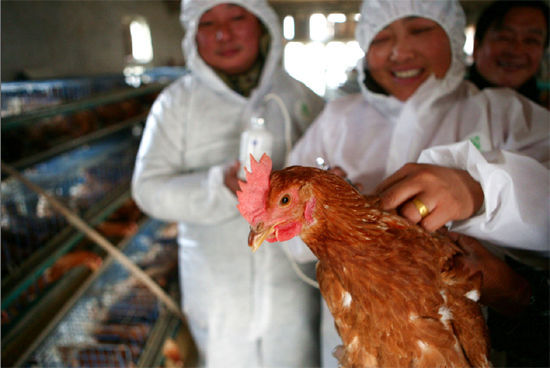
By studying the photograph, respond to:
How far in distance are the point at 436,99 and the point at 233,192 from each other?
742 mm

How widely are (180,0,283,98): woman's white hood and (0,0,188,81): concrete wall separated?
1.43 metres

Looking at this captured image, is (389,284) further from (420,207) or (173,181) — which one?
(173,181)

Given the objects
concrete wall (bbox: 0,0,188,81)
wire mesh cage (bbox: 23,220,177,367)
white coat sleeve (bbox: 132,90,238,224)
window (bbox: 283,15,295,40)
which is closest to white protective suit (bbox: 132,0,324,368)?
white coat sleeve (bbox: 132,90,238,224)

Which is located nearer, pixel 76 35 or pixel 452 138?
pixel 452 138

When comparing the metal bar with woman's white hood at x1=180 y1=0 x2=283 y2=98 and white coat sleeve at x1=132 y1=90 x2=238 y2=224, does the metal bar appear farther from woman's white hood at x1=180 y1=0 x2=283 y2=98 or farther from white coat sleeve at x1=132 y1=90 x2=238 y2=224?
woman's white hood at x1=180 y1=0 x2=283 y2=98

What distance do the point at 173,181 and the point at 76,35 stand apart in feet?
9.09

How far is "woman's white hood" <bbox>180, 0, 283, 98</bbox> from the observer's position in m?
1.43

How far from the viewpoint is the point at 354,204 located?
0.58 m

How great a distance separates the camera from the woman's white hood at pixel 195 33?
143cm

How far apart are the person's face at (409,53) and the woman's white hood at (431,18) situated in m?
0.01

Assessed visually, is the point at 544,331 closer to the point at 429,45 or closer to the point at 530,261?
the point at 530,261

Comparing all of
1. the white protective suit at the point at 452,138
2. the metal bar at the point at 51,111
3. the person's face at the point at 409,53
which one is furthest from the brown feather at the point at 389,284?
the metal bar at the point at 51,111

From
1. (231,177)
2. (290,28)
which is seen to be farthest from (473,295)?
(231,177)

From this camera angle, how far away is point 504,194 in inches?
24.9
